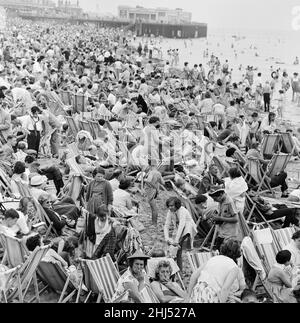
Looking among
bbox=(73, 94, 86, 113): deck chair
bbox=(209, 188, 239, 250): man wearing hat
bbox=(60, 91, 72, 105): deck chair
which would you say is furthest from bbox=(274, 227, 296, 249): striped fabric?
bbox=(60, 91, 72, 105): deck chair

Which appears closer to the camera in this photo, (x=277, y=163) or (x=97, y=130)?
(x=277, y=163)

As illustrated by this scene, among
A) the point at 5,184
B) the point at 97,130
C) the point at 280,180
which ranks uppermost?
the point at 97,130

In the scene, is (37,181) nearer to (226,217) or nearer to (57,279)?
(57,279)

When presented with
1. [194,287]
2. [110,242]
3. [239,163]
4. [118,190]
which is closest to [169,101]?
[239,163]

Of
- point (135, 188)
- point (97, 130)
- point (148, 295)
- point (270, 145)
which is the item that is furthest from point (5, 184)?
point (270, 145)

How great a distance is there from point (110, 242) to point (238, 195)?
152cm

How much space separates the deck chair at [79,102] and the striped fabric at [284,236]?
7.17 metres

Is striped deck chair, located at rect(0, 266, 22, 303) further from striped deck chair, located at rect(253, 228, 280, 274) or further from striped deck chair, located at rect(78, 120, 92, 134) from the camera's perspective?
striped deck chair, located at rect(78, 120, 92, 134)

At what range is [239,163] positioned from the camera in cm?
780

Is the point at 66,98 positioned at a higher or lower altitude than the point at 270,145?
lower

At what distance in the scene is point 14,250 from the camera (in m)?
4.66

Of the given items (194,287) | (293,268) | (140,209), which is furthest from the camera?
(140,209)

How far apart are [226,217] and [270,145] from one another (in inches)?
137
